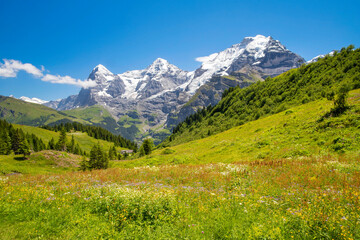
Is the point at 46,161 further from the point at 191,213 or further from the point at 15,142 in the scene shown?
the point at 191,213

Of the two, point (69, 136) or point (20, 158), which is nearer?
point (20, 158)

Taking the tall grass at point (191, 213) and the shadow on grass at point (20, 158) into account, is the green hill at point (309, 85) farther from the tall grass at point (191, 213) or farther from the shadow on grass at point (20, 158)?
the shadow on grass at point (20, 158)

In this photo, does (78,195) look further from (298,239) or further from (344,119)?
(344,119)

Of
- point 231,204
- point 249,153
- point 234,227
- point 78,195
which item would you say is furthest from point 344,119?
point 78,195

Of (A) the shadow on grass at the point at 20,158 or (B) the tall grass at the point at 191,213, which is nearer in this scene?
(B) the tall grass at the point at 191,213

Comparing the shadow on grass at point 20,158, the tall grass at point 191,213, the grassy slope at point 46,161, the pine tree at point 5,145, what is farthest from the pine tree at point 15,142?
the tall grass at point 191,213

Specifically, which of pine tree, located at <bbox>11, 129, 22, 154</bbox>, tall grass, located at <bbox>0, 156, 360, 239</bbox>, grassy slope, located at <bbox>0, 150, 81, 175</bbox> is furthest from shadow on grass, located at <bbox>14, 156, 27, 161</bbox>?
tall grass, located at <bbox>0, 156, 360, 239</bbox>

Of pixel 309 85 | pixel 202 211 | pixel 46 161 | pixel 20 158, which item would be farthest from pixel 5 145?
pixel 309 85

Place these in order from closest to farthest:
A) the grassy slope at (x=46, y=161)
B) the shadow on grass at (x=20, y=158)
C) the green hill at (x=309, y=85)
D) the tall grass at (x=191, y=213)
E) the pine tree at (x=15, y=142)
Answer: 1. the tall grass at (x=191, y=213)
2. the green hill at (x=309, y=85)
3. the grassy slope at (x=46, y=161)
4. the shadow on grass at (x=20, y=158)
5. the pine tree at (x=15, y=142)

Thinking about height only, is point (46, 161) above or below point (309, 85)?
below

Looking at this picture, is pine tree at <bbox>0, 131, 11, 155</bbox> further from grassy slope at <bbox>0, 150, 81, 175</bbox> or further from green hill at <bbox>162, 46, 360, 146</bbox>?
green hill at <bbox>162, 46, 360, 146</bbox>

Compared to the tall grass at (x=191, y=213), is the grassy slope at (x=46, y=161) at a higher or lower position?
lower

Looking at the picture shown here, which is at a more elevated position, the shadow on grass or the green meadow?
the green meadow

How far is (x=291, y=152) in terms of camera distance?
20.2m
